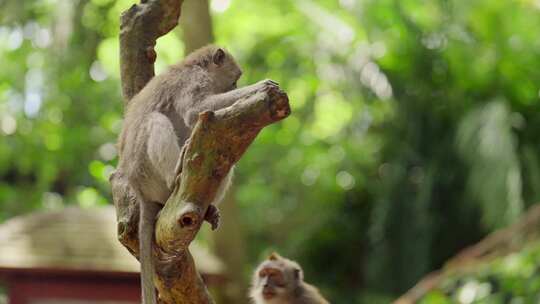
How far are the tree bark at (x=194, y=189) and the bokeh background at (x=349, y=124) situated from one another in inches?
192

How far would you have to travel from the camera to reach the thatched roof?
17.4ft

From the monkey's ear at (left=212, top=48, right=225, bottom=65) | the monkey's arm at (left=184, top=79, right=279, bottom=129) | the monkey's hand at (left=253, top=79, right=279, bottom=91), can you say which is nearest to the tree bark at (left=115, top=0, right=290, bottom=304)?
the monkey's hand at (left=253, top=79, right=279, bottom=91)

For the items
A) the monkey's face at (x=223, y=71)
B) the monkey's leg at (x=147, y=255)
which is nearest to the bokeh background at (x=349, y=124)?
the monkey's face at (x=223, y=71)

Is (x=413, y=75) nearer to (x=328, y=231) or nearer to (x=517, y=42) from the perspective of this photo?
(x=517, y=42)

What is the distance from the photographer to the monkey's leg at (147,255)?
3.18m

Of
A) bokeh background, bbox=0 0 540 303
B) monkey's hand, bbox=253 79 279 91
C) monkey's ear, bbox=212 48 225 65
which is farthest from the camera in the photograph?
bokeh background, bbox=0 0 540 303

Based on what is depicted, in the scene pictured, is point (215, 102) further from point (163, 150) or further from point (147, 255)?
point (147, 255)

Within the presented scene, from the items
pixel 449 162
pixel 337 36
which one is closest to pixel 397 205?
pixel 449 162

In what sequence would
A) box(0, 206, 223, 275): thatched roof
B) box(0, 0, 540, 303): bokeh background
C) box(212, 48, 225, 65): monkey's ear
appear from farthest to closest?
box(0, 0, 540, 303): bokeh background → box(0, 206, 223, 275): thatched roof → box(212, 48, 225, 65): monkey's ear

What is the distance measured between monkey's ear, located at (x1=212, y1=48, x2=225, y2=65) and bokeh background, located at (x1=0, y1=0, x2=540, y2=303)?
4603 mm

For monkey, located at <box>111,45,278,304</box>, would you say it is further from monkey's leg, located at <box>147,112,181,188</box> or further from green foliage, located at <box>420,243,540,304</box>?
green foliage, located at <box>420,243,540,304</box>

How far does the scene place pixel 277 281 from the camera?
548cm

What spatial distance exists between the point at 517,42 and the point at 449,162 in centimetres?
144

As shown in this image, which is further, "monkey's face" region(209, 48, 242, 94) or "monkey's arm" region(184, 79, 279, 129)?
"monkey's face" region(209, 48, 242, 94)
